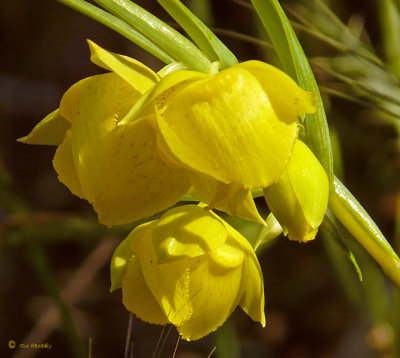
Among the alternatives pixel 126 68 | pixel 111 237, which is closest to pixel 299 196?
pixel 126 68

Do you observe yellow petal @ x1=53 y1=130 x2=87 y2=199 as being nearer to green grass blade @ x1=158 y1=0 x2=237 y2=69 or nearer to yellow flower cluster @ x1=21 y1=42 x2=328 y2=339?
yellow flower cluster @ x1=21 y1=42 x2=328 y2=339

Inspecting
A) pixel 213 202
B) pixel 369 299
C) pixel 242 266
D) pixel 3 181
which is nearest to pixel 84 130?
pixel 213 202

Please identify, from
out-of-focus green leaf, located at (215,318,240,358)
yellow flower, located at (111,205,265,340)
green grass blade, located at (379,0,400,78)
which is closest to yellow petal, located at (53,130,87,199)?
yellow flower, located at (111,205,265,340)

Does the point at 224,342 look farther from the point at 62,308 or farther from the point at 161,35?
the point at 161,35

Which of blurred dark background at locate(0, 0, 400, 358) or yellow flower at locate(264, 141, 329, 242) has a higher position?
yellow flower at locate(264, 141, 329, 242)

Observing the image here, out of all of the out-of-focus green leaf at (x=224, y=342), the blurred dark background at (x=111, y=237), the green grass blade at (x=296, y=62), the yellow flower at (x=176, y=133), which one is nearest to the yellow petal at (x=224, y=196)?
the yellow flower at (x=176, y=133)

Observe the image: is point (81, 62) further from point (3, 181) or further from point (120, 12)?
point (120, 12)
